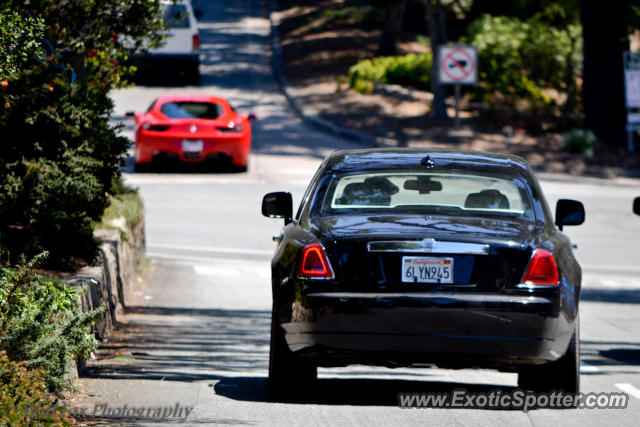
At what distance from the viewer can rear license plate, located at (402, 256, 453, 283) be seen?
23.4ft

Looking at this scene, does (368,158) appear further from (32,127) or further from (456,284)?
(32,127)

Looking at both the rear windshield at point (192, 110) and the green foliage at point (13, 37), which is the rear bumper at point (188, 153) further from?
the green foliage at point (13, 37)

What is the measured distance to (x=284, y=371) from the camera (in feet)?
25.2

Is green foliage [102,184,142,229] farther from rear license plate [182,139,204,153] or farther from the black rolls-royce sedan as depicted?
rear license plate [182,139,204,153]

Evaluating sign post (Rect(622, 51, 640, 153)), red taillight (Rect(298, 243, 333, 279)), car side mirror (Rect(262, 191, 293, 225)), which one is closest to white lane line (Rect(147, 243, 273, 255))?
car side mirror (Rect(262, 191, 293, 225))

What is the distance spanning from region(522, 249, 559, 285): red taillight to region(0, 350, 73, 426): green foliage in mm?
2756

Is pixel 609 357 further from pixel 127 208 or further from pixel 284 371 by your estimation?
pixel 127 208

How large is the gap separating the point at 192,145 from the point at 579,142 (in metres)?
10.6

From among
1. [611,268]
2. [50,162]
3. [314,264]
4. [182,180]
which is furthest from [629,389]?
[182,180]

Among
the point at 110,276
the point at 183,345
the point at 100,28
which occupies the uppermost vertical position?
the point at 100,28

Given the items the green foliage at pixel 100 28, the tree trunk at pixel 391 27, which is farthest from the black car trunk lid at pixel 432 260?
the tree trunk at pixel 391 27

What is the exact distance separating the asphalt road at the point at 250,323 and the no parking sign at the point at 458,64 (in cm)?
321

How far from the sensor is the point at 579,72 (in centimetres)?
3738

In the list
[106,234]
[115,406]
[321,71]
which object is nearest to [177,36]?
[321,71]
